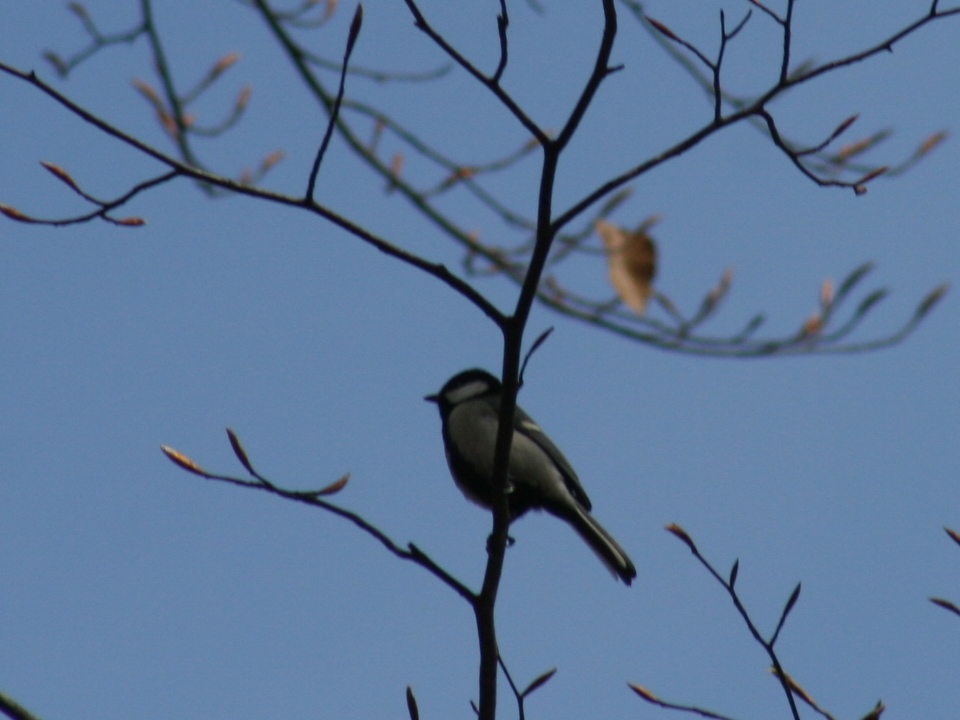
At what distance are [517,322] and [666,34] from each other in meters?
0.69

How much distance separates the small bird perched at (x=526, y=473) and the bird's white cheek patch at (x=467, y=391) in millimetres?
397

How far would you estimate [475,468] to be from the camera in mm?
4637

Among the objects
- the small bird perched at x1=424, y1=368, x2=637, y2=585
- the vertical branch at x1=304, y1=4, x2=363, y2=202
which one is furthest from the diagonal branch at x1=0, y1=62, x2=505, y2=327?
the small bird perched at x1=424, y1=368, x2=637, y2=585

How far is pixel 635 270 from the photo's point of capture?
252 cm

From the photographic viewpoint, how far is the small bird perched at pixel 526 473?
437 cm

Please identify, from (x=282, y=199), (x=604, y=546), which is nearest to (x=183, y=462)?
(x=282, y=199)

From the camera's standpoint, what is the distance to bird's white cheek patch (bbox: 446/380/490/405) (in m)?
5.38

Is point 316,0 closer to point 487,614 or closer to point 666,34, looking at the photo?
point 666,34

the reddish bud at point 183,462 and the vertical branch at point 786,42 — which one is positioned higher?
the vertical branch at point 786,42

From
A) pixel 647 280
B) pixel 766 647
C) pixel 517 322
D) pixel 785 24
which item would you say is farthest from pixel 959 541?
pixel 785 24

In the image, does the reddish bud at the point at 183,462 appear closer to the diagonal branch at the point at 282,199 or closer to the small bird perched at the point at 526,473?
the diagonal branch at the point at 282,199

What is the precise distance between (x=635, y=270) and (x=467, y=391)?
3002 millimetres

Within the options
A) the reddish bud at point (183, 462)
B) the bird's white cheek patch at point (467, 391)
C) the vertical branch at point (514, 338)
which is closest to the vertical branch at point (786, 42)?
the vertical branch at point (514, 338)

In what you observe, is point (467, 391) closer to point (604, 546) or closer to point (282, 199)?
point (604, 546)
